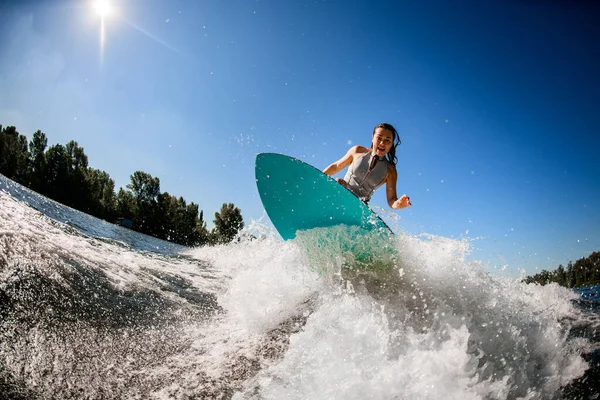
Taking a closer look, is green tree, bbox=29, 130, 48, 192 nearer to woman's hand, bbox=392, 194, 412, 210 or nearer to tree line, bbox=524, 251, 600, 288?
woman's hand, bbox=392, 194, 412, 210

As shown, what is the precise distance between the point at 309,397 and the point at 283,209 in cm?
277

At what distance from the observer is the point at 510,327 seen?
271cm

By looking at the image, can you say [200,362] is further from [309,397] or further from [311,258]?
[311,258]

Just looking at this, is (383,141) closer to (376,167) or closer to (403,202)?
(376,167)

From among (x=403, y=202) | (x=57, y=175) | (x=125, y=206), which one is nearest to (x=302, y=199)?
(x=403, y=202)

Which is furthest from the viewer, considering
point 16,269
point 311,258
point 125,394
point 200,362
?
point 311,258

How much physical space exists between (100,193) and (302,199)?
48.5m

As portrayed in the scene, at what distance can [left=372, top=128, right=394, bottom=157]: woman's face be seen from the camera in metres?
4.46

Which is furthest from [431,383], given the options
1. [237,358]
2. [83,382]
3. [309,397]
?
[83,382]

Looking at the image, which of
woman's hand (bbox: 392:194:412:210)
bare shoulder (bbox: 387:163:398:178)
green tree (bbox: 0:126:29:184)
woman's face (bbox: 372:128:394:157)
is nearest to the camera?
woman's hand (bbox: 392:194:412:210)

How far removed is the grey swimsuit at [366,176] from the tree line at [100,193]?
42392mm

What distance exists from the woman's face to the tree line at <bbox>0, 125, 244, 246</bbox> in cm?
4262

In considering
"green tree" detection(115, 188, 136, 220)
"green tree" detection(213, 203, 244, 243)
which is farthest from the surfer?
"green tree" detection(213, 203, 244, 243)

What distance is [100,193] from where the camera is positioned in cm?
4262
